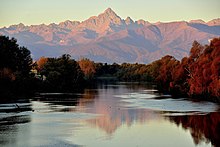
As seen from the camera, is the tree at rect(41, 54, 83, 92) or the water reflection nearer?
the water reflection

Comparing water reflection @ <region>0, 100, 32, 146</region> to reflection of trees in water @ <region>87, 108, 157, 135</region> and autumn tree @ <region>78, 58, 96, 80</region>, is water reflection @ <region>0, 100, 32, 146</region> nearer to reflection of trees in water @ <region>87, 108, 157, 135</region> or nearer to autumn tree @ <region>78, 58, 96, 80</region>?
reflection of trees in water @ <region>87, 108, 157, 135</region>

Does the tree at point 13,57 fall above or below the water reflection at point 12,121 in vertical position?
above

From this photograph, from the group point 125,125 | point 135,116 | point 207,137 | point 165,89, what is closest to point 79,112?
point 135,116

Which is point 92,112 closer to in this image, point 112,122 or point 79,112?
point 79,112

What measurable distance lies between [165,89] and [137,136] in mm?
69828

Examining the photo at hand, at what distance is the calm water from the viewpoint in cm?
3447

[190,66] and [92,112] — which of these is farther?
[190,66]

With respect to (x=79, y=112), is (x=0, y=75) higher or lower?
higher

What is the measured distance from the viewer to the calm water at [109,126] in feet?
113

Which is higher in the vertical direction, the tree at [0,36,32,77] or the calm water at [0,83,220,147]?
the tree at [0,36,32,77]

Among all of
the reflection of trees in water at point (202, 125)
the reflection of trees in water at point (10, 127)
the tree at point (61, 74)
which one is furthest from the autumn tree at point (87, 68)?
the reflection of trees in water at point (10, 127)

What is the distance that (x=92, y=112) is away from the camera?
55438 mm

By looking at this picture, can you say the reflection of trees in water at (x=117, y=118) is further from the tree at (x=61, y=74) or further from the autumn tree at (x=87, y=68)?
the autumn tree at (x=87, y=68)

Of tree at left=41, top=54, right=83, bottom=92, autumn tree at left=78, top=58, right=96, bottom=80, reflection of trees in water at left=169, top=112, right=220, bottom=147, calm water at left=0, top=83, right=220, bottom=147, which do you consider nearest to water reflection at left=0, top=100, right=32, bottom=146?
calm water at left=0, top=83, right=220, bottom=147
